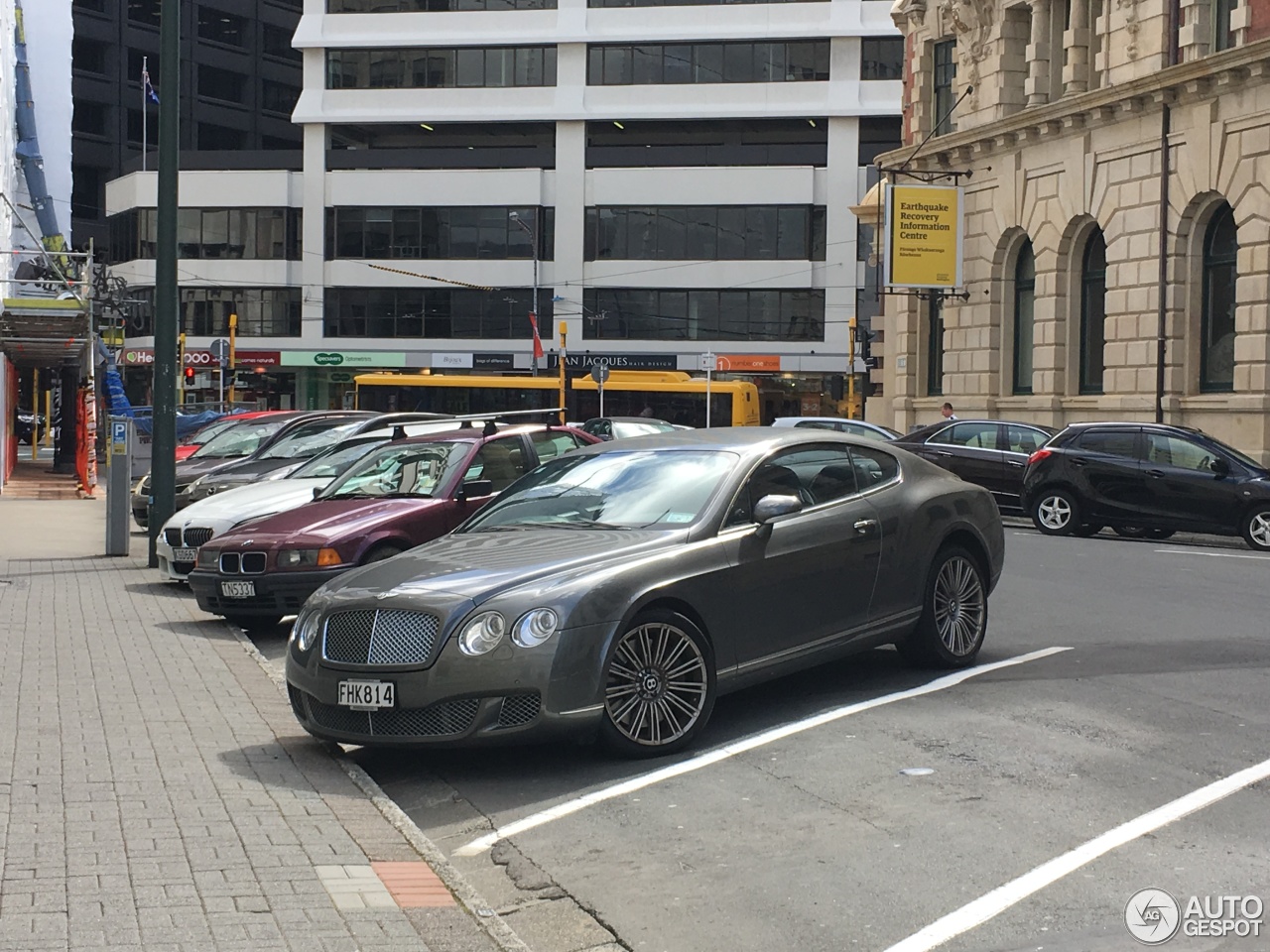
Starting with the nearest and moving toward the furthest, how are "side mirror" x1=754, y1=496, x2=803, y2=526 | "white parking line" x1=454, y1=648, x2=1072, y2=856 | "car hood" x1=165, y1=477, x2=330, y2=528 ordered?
"white parking line" x1=454, y1=648, x2=1072, y2=856 → "side mirror" x1=754, y1=496, x2=803, y2=526 → "car hood" x1=165, y1=477, x2=330, y2=528

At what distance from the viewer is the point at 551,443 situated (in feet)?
44.6

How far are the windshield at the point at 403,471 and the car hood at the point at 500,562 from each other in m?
4.38

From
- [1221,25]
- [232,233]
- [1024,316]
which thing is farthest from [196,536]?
[232,233]

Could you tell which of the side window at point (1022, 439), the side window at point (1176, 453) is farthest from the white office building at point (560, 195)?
the side window at point (1176, 453)

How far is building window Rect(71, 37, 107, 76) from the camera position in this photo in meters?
76.2

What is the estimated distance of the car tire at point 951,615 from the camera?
29.6 ft

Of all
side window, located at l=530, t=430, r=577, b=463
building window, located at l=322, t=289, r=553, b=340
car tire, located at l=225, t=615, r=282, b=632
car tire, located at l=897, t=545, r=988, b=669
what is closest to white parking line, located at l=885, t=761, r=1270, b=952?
car tire, located at l=897, t=545, r=988, b=669

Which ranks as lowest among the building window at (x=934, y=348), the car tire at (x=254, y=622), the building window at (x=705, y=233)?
the car tire at (x=254, y=622)

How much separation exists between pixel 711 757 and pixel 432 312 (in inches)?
2312

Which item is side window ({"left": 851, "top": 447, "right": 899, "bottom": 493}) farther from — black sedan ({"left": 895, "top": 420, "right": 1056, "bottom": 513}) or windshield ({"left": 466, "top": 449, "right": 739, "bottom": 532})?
black sedan ({"left": 895, "top": 420, "right": 1056, "bottom": 513})

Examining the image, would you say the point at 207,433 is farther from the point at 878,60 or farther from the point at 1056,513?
the point at 878,60

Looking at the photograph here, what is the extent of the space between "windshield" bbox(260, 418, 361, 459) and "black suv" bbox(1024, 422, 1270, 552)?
9.41 m

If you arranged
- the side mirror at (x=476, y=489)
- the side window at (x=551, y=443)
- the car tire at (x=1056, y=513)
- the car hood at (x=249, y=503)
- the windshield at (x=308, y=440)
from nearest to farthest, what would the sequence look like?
1. the side mirror at (x=476, y=489)
2. the side window at (x=551, y=443)
3. the car hood at (x=249, y=503)
4. the windshield at (x=308, y=440)
5. the car tire at (x=1056, y=513)

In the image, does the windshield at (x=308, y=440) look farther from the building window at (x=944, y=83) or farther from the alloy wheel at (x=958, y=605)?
the building window at (x=944, y=83)
